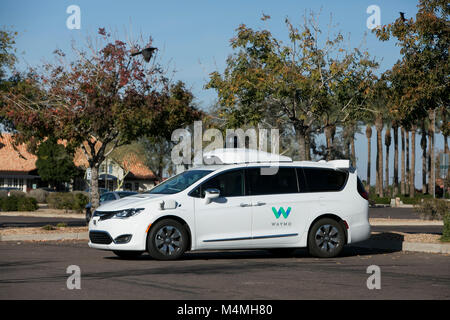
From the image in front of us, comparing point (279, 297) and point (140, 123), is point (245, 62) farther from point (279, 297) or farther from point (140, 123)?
point (279, 297)

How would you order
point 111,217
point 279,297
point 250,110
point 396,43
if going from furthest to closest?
point 250,110 → point 396,43 → point 111,217 → point 279,297

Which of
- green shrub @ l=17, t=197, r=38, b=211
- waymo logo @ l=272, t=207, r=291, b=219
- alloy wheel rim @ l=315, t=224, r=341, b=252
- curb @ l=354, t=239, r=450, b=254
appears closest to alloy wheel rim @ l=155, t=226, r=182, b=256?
waymo logo @ l=272, t=207, r=291, b=219

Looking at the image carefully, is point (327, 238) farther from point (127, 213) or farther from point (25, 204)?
point (25, 204)

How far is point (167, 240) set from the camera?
1355 centimetres

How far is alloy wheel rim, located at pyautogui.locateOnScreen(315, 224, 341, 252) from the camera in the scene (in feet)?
48.1

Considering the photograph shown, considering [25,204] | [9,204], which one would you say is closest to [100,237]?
[25,204]

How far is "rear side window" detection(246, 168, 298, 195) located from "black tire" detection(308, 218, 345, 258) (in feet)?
2.88

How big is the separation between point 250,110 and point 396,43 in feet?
Result: 20.7

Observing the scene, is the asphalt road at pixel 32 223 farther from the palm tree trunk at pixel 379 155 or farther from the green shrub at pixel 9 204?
the palm tree trunk at pixel 379 155

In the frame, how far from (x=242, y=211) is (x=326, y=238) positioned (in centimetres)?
193

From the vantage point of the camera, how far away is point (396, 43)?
63.7ft

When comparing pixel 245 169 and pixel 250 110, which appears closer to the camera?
pixel 245 169

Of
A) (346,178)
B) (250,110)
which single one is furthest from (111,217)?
(250,110)

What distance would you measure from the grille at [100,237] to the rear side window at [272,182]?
2825 millimetres
